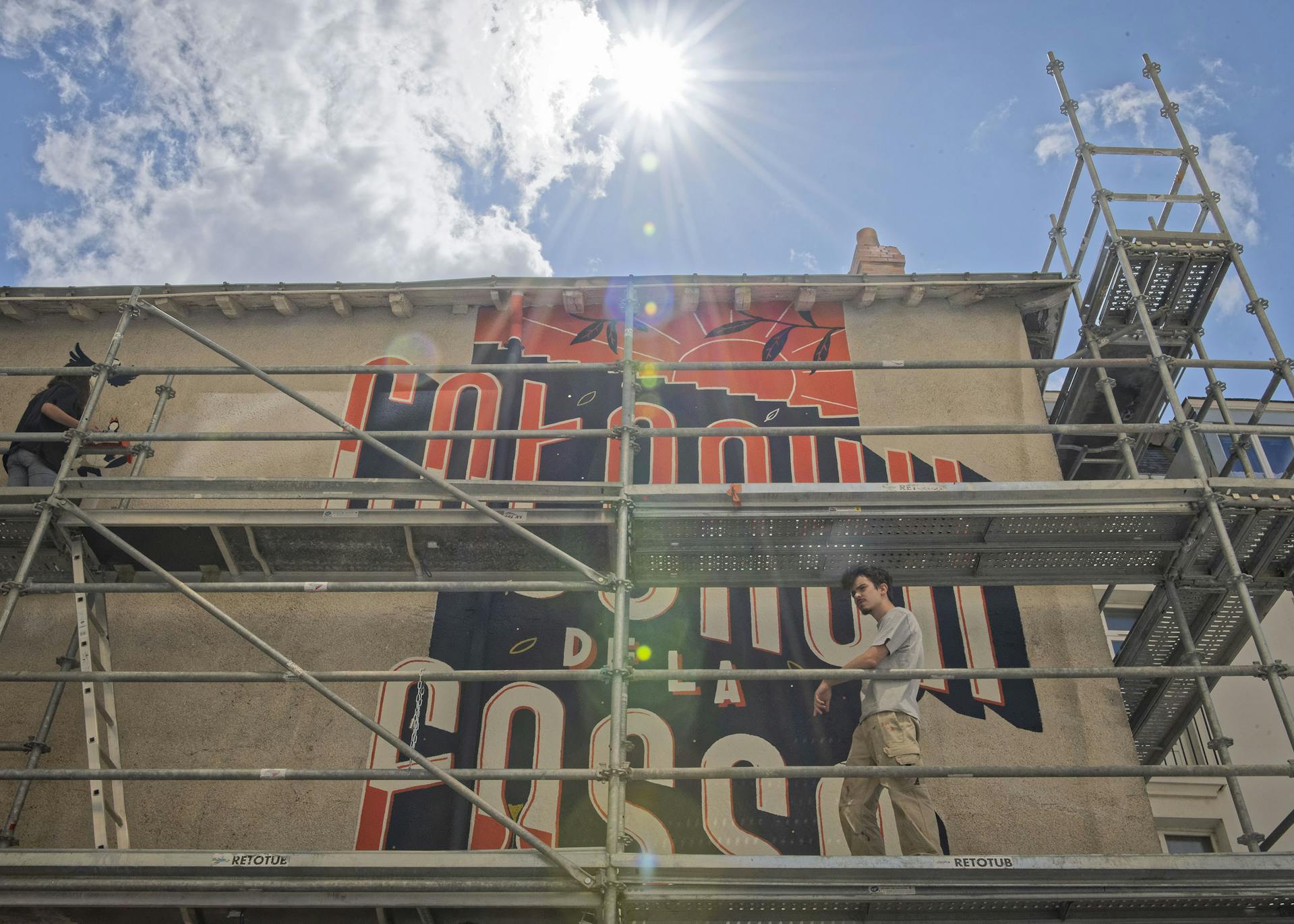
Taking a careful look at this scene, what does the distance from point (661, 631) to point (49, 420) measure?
531 centimetres

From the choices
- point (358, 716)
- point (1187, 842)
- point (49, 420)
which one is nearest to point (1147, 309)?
point (358, 716)

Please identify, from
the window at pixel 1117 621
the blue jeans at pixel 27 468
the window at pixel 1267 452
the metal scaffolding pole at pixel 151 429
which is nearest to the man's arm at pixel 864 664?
the metal scaffolding pole at pixel 151 429

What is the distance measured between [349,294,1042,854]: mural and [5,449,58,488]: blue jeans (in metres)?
2.47

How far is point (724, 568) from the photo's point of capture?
22.3ft

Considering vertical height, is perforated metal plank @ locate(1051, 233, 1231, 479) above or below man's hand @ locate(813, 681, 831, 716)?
above

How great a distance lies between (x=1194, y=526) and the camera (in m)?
6.52

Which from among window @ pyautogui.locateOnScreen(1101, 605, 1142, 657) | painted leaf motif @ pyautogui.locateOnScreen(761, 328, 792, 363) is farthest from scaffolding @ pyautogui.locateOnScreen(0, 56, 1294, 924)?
window @ pyautogui.locateOnScreen(1101, 605, 1142, 657)

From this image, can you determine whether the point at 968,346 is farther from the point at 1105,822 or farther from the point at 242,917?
the point at 242,917

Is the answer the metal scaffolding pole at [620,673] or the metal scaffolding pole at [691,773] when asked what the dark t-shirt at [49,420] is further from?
the metal scaffolding pole at [620,673]

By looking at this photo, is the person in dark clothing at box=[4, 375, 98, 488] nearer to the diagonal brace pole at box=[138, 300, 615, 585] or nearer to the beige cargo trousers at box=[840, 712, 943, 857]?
the diagonal brace pole at box=[138, 300, 615, 585]

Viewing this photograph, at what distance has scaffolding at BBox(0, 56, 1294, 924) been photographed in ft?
16.5

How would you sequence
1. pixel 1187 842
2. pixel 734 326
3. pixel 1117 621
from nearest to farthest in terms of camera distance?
pixel 734 326 → pixel 1187 842 → pixel 1117 621

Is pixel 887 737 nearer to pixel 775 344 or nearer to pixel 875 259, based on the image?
pixel 775 344

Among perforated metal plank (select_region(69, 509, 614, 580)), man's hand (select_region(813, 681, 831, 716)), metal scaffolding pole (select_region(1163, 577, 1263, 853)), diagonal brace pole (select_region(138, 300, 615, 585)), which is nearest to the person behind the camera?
diagonal brace pole (select_region(138, 300, 615, 585))
